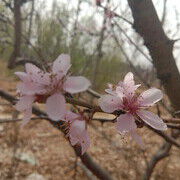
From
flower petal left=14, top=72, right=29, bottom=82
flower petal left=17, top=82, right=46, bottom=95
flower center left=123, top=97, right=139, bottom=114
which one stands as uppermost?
flower petal left=14, top=72, right=29, bottom=82

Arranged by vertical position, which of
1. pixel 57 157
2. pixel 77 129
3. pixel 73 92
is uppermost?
pixel 73 92

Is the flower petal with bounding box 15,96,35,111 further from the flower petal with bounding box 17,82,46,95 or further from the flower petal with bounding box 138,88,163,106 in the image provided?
the flower petal with bounding box 138,88,163,106

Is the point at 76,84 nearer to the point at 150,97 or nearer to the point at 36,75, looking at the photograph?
the point at 36,75

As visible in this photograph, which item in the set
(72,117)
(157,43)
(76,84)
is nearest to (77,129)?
(72,117)

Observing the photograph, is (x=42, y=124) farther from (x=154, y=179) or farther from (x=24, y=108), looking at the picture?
(x=24, y=108)

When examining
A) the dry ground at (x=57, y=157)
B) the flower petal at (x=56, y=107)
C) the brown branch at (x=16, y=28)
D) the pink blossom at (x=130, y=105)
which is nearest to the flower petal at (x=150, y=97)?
the pink blossom at (x=130, y=105)

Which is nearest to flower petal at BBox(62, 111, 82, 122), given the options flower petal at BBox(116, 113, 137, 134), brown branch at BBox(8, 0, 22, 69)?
flower petal at BBox(116, 113, 137, 134)
